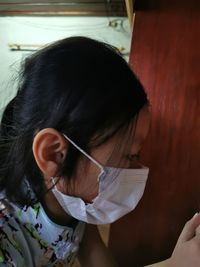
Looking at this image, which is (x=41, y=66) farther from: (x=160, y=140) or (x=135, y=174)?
(x=160, y=140)

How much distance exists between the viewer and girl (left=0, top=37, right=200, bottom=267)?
1.81 feet

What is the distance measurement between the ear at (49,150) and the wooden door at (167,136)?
14.7 inches

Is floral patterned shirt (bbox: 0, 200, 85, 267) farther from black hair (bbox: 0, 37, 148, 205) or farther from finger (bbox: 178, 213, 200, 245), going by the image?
finger (bbox: 178, 213, 200, 245)

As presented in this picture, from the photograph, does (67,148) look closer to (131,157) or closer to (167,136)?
(131,157)

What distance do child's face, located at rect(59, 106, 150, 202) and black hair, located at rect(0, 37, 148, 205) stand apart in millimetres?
19

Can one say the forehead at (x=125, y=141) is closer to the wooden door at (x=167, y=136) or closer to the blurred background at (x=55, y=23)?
the wooden door at (x=167, y=136)

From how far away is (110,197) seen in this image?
0.69 metres

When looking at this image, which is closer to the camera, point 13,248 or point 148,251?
point 13,248

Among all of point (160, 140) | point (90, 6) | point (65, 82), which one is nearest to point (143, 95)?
point (65, 82)

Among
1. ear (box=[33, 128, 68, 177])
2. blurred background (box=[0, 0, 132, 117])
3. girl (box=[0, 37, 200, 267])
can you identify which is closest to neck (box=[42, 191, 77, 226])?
girl (box=[0, 37, 200, 267])

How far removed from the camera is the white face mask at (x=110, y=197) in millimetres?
658

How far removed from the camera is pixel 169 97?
94cm

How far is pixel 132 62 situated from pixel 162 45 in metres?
0.10

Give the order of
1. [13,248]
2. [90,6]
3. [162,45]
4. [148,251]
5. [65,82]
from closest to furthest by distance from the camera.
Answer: [65,82] → [13,248] → [148,251] → [162,45] → [90,6]
